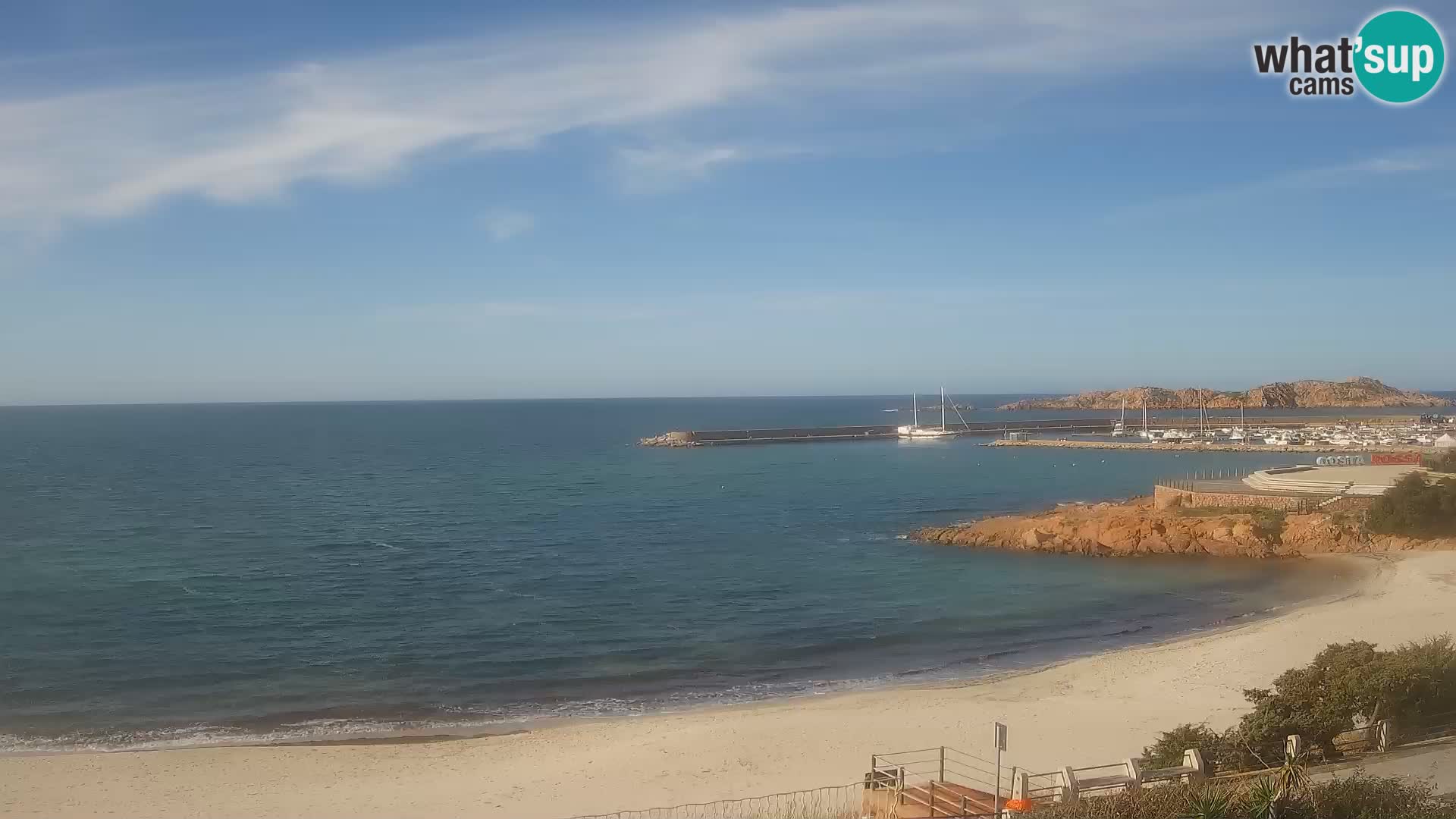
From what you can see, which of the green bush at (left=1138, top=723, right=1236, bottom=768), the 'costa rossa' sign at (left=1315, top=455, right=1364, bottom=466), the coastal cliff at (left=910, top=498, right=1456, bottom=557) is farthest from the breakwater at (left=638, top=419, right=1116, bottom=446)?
the green bush at (left=1138, top=723, right=1236, bottom=768)

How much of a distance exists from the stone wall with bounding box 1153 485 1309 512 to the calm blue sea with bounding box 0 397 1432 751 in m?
7.33

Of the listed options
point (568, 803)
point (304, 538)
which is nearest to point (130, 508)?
point (304, 538)

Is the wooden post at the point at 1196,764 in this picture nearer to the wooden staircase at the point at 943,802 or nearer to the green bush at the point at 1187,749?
the green bush at the point at 1187,749

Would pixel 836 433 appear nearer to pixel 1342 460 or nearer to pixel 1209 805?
pixel 1342 460

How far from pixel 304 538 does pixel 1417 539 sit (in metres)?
47.5

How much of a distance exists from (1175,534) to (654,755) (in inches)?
1243

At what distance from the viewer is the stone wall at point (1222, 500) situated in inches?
1761

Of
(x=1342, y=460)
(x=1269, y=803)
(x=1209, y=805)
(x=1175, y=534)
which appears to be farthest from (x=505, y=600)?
(x=1342, y=460)

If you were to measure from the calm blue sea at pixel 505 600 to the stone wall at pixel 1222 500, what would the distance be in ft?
24.1

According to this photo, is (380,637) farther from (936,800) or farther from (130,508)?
(130,508)

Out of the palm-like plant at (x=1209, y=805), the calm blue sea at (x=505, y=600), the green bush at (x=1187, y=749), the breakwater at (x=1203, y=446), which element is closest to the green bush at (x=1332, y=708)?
the green bush at (x=1187, y=749)

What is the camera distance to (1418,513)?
38688 mm

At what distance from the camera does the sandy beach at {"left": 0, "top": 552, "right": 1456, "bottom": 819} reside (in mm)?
16656

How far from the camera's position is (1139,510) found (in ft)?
151
